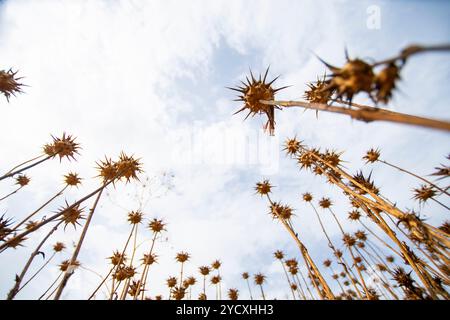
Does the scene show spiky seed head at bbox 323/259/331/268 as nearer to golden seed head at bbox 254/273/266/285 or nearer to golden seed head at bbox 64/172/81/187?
golden seed head at bbox 254/273/266/285

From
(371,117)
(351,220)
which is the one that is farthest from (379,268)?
(371,117)

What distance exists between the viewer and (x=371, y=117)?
1.96m

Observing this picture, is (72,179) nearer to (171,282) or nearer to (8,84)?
(8,84)

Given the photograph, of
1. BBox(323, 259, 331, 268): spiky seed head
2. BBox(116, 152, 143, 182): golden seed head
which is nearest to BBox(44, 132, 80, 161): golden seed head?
BBox(116, 152, 143, 182): golden seed head

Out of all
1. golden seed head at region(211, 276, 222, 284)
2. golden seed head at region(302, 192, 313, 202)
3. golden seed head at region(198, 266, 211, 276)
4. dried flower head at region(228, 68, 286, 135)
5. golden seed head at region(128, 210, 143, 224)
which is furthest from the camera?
golden seed head at region(211, 276, 222, 284)

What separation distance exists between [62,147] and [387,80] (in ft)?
34.8

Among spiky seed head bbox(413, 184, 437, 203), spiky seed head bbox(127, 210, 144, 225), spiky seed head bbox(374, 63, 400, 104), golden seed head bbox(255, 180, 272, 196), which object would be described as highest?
golden seed head bbox(255, 180, 272, 196)

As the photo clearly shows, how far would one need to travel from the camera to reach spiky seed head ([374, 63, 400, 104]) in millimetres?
1863

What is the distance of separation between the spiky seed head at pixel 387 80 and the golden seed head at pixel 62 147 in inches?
407

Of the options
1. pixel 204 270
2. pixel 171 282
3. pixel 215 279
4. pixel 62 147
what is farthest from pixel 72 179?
pixel 215 279

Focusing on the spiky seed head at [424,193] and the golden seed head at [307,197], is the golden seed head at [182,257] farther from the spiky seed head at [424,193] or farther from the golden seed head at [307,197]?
the spiky seed head at [424,193]

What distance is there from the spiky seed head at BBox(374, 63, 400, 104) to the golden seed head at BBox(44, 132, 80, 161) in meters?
10.3

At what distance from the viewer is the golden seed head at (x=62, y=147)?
8.23 m

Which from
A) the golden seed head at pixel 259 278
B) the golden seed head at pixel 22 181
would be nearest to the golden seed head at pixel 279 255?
the golden seed head at pixel 259 278
